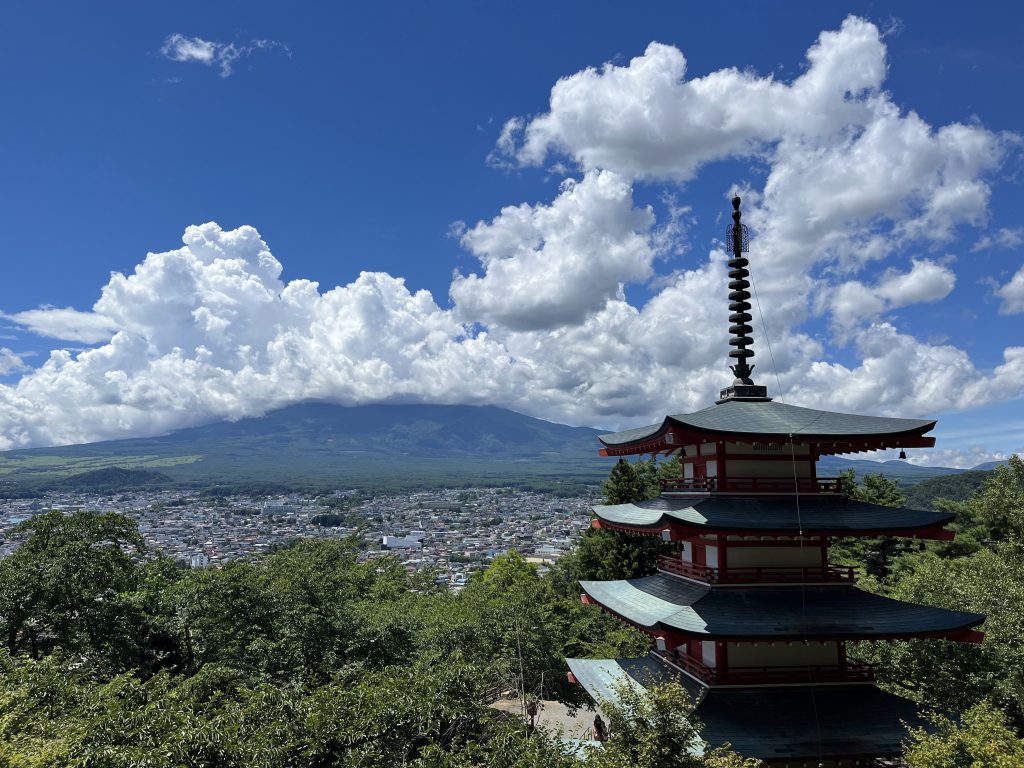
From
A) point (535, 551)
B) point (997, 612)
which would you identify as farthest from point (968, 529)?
point (535, 551)

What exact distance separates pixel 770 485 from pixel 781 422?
168 centimetres

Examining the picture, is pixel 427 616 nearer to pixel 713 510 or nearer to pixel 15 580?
pixel 15 580

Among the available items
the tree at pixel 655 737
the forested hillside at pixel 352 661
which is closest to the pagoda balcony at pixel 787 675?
the forested hillside at pixel 352 661

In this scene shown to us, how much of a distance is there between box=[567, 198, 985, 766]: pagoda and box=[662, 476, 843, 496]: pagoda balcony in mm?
27

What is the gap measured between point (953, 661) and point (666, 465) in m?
31.3

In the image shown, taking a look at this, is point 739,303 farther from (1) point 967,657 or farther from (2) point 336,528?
(2) point 336,528

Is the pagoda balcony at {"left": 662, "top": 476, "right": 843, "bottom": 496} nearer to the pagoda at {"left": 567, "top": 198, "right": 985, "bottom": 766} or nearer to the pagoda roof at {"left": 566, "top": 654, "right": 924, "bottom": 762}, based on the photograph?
the pagoda at {"left": 567, "top": 198, "right": 985, "bottom": 766}

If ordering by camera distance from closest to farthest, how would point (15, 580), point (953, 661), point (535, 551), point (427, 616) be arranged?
point (953, 661), point (15, 580), point (427, 616), point (535, 551)

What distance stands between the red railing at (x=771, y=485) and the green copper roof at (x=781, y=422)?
55.5 inches

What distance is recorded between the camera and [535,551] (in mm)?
124312

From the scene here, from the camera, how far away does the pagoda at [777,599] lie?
13.8m

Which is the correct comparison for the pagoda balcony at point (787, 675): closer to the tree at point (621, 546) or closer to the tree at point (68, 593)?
the tree at point (68, 593)

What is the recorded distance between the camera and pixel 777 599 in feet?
49.5

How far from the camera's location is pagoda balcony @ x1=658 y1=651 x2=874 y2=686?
1475 centimetres
